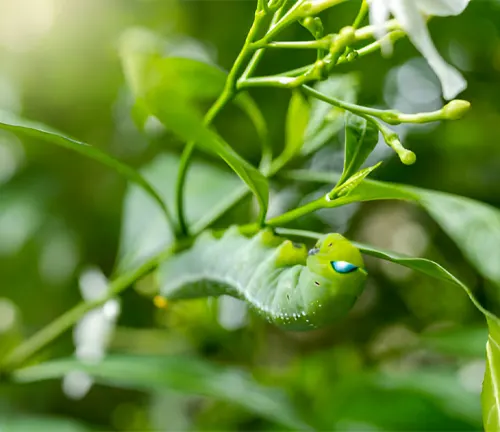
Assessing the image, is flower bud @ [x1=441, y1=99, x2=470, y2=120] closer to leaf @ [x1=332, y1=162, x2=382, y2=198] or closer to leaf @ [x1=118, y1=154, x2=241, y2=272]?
leaf @ [x1=332, y1=162, x2=382, y2=198]

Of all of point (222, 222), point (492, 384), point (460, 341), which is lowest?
point (492, 384)

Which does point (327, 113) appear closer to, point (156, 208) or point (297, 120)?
point (297, 120)

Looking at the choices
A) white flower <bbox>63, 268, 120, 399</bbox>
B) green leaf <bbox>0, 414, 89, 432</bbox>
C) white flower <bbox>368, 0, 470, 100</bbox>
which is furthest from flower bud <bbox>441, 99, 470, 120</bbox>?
green leaf <bbox>0, 414, 89, 432</bbox>

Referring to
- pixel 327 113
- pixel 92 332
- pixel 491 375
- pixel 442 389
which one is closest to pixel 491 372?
pixel 491 375

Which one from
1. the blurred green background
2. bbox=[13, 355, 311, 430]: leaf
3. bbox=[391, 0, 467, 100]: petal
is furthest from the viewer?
the blurred green background

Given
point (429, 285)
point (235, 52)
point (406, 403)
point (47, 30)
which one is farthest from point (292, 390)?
point (47, 30)

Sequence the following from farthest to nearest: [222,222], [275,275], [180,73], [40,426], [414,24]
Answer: [222,222], [40,426], [180,73], [275,275], [414,24]

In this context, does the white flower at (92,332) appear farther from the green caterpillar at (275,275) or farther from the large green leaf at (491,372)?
the large green leaf at (491,372)
